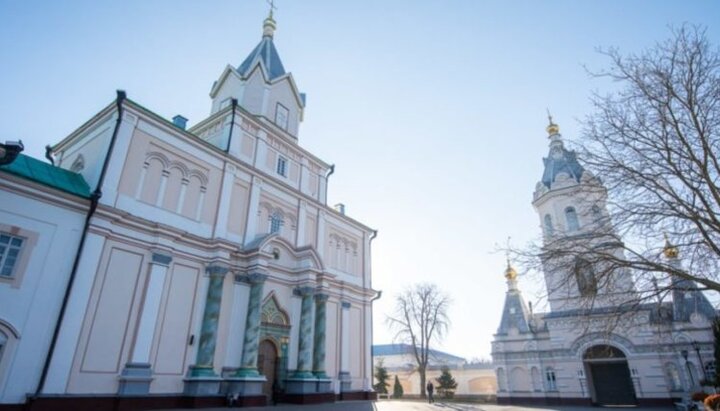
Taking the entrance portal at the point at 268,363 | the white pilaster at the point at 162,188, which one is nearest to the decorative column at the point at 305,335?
the entrance portal at the point at 268,363

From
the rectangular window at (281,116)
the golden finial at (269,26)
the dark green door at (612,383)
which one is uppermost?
the golden finial at (269,26)

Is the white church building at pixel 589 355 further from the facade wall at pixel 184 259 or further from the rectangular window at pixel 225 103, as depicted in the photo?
the rectangular window at pixel 225 103

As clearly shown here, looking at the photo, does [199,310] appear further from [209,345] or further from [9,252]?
[9,252]

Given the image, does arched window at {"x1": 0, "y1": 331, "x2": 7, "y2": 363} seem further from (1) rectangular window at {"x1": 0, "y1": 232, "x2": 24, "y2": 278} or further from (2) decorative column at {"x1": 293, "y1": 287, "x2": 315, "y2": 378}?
(2) decorative column at {"x1": 293, "y1": 287, "x2": 315, "y2": 378}

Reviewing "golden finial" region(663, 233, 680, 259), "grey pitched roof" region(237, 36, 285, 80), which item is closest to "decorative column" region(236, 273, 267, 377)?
"grey pitched roof" region(237, 36, 285, 80)

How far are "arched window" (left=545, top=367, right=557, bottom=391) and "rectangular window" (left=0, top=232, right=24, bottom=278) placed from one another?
99.1 ft

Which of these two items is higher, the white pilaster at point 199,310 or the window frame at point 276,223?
the window frame at point 276,223

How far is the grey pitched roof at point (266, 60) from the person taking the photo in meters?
23.0

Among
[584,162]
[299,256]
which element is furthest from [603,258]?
[299,256]

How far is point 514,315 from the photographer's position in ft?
104

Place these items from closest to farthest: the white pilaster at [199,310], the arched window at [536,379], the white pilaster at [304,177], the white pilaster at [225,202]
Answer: the white pilaster at [199,310]
the white pilaster at [225,202]
the white pilaster at [304,177]
the arched window at [536,379]

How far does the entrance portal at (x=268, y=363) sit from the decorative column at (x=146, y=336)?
5.07 m

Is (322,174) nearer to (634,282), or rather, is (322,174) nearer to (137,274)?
(137,274)

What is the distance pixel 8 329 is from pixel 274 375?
9795mm
